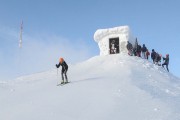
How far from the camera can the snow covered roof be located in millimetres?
30828

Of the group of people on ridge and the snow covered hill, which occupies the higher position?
the group of people on ridge

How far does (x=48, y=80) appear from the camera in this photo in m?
23.2

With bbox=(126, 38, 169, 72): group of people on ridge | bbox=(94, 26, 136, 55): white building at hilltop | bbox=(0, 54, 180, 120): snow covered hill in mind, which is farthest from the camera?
bbox=(94, 26, 136, 55): white building at hilltop

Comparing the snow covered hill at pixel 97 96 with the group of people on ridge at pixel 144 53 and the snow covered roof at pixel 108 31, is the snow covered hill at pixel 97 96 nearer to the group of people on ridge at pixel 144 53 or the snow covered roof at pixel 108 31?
the group of people on ridge at pixel 144 53

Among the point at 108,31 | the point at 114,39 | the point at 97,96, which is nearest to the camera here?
the point at 97,96

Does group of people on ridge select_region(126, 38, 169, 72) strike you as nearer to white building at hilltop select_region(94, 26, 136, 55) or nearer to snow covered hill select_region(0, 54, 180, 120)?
white building at hilltop select_region(94, 26, 136, 55)

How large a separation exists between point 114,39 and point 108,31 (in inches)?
38.1

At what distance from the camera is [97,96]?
16.8 metres

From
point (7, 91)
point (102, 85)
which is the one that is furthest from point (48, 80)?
point (102, 85)

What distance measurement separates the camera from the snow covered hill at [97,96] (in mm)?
14555

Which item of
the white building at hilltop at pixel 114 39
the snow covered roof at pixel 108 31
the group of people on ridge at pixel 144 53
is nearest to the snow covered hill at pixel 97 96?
the group of people on ridge at pixel 144 53

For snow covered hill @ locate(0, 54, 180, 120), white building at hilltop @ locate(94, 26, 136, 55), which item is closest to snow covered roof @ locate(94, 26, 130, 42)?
white building at hilltop @ locate(94, 26, 136, 55)

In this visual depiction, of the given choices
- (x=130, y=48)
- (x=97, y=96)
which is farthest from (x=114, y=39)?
(x=97, y=96)

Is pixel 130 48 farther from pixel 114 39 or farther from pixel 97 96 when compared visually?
pixel 97 96
